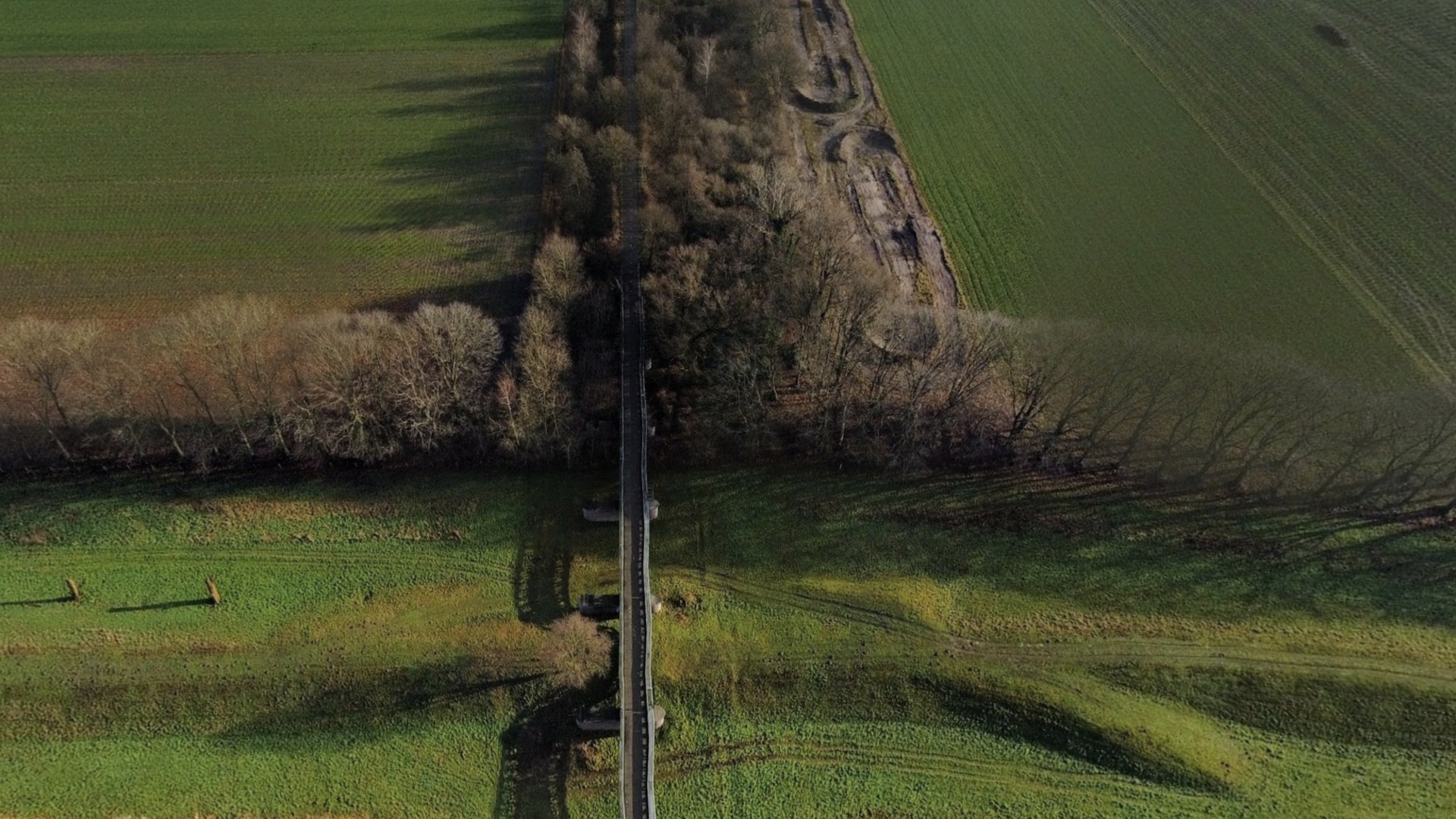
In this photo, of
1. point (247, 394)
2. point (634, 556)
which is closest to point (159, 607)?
point (247, 394)

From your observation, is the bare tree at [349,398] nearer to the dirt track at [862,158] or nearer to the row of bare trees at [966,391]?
the row of bare trees at [966,391]

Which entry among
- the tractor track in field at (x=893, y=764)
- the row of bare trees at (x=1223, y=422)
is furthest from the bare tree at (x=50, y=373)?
the row of bare trees at (x=1223, y=422)

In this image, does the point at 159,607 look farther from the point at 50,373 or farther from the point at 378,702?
the point at 50,373

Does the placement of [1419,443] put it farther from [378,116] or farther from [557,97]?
[378,116]

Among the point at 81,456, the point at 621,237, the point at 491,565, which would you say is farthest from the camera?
the point at 621,237

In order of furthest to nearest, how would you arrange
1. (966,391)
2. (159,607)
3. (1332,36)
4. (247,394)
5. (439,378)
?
1. (1332,36)
2. (247,394)
3. (966,391)
4. (439,378)
5. (159,607)

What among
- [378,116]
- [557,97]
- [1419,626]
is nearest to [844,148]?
[557,97]
